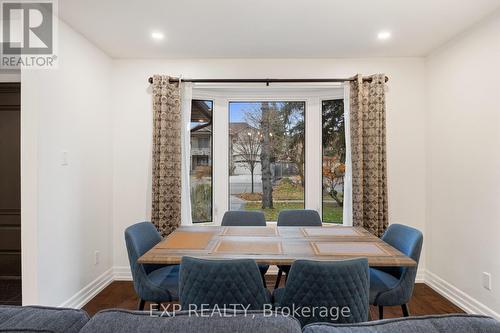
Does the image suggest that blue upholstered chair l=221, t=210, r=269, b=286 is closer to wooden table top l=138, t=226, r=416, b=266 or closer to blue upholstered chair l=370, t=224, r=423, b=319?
wooden table top l=138, t=226, r=416, b=266

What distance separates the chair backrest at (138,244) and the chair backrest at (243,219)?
714 mm

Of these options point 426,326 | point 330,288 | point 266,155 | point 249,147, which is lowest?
point 330,288

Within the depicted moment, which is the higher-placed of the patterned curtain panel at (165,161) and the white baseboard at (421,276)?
the patterned curtain panel at (165,161)

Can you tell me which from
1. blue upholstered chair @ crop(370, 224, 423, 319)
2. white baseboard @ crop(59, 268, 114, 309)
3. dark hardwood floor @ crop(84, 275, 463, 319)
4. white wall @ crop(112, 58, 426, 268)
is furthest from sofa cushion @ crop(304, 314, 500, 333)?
white wall @ crop(112, 58, 426, 268)

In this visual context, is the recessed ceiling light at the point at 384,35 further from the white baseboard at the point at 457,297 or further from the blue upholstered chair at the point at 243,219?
the white baseboard at the point at 457,297

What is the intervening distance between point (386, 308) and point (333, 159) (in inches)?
67.8

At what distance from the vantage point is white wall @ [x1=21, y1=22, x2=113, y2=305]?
7.23ft

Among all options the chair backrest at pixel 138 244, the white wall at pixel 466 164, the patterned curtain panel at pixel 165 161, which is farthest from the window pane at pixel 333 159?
the chair backrest at pixel 138 244

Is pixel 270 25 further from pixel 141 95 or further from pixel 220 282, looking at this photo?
pixel 220 282

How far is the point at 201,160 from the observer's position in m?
3.71

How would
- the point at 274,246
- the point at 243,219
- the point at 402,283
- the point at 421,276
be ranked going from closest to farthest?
the point at 402,283, the point at 274,246, the point at 243,219, the point at 421,276

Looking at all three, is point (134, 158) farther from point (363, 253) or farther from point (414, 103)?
point (414, 103)

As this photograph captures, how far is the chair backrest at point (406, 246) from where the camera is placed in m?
1.95

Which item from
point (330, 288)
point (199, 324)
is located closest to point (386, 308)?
point (330, 288)
